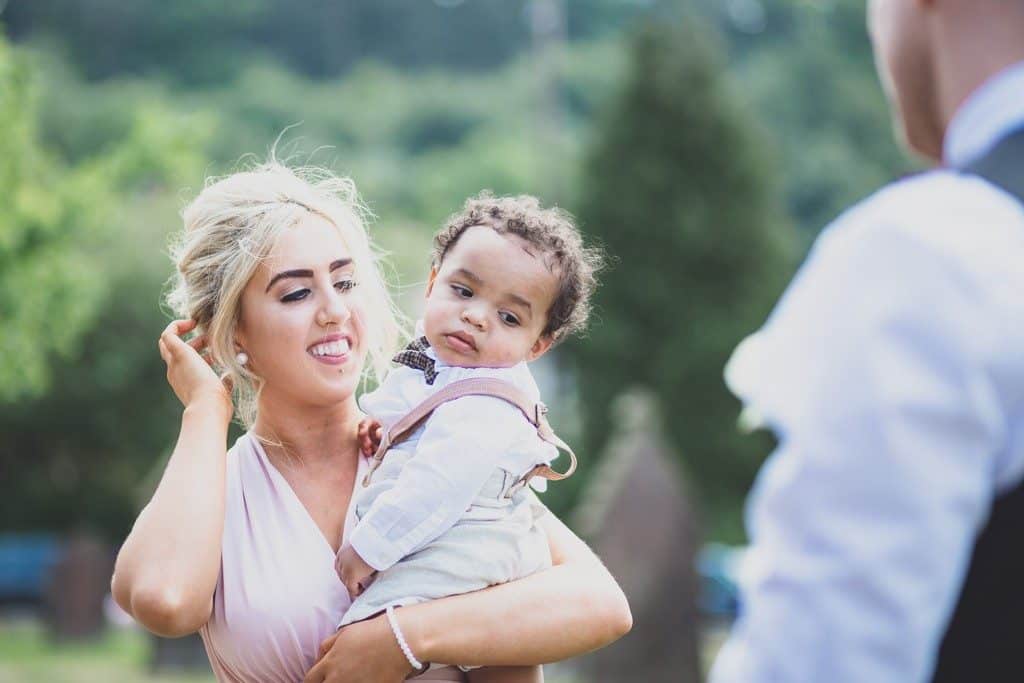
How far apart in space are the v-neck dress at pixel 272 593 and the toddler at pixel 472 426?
11 cm

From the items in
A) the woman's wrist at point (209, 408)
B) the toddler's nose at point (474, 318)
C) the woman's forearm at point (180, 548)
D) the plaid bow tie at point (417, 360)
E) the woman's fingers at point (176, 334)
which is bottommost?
the woman's forearm at point (180, 548)

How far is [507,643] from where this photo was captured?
9.30 feet

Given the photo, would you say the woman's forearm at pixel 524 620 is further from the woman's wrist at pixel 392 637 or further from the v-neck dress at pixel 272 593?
the v-neck dress at pixel 272 593

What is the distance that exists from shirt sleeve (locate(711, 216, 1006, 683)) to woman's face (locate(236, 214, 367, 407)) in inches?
69.8

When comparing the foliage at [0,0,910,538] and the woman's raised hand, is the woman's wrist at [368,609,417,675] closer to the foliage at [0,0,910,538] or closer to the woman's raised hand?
the woman's raised hand

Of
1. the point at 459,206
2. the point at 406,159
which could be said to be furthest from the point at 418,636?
the point at 406,159

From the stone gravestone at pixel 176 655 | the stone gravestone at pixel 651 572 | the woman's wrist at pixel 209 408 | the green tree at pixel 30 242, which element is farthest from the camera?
the stone gravestone at pixel 176 655

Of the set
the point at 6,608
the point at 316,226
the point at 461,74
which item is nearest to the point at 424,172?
the point at 461,74

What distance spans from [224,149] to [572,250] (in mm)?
37646

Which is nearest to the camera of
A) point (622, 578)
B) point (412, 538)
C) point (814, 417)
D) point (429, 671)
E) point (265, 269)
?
point (814, 417)

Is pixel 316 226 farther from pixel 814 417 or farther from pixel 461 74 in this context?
pixel 461 74

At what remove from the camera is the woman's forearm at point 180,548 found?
9.24ft

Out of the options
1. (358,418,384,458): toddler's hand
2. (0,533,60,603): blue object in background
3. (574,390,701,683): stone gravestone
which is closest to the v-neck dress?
(358,418,384,458): toddler's hand

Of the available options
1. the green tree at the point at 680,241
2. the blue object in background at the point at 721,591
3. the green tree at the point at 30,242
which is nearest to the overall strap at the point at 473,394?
the green tree at the point at 30,242
